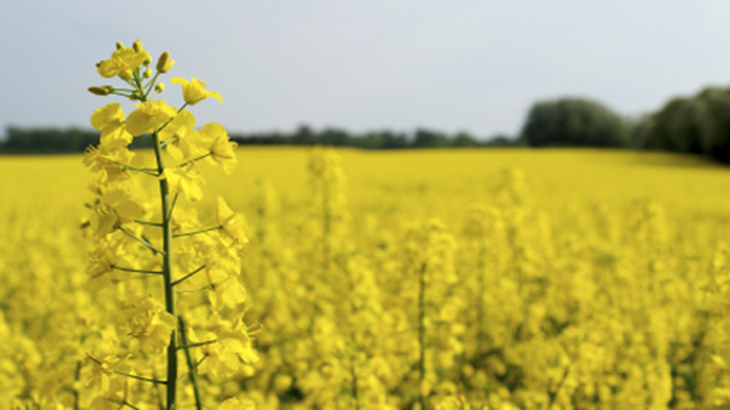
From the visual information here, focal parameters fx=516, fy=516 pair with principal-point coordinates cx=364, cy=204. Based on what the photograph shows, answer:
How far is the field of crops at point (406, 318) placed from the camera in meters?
2.59

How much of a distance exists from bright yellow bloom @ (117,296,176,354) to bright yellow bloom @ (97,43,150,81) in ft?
1.91

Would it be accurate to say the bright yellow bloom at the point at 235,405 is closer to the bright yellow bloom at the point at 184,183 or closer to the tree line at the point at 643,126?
the bright yellow bloom at the point at 184,183

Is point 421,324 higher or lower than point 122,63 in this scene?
lower

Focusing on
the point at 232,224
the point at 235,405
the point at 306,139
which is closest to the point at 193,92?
the point at 232,224

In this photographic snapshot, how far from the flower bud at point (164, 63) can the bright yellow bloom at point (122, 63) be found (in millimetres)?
36

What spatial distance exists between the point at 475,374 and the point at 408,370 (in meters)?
0.83

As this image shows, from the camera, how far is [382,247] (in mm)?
3756

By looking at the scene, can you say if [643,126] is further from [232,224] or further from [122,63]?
[122,63]

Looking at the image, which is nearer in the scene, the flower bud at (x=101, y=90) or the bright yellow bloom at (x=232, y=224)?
the flower bud at (x=101, y=90)

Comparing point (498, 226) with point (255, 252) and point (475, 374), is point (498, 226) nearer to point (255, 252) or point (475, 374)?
point (475, 374)

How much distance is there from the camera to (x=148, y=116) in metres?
1.31

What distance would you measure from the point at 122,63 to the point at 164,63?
0.10 meters

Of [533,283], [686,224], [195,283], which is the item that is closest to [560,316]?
[533,283]

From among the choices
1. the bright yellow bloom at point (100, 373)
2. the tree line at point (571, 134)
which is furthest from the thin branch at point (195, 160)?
the tree line at point (571, 134)
